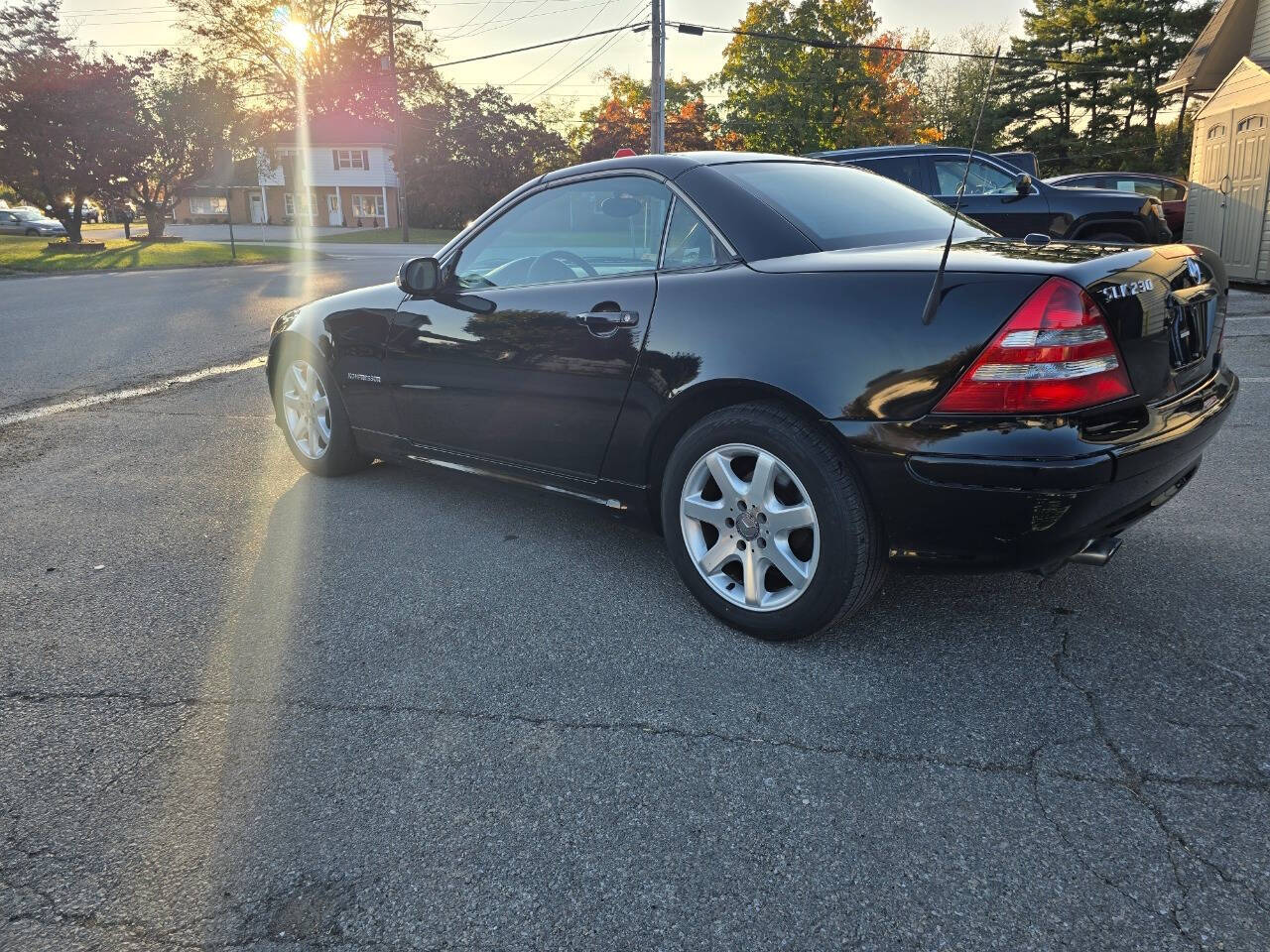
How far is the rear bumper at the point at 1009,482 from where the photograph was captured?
2.40 m

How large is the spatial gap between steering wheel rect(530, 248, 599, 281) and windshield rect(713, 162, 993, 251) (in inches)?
26.1

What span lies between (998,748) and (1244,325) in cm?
929

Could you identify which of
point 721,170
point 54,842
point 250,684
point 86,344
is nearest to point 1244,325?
point 721,170

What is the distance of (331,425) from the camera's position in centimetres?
473

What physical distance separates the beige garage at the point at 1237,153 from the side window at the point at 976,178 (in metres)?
5.08

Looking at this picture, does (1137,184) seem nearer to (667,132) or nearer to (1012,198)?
(1012,198)

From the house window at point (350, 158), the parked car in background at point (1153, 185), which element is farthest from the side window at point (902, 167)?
the house window at point (350, 158)

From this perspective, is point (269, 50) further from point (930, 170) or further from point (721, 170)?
point (721, 170)

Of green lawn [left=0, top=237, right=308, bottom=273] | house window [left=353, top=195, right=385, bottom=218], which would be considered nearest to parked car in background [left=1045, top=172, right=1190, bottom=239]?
green lawn [left=0, top=237, right=308, bottom=273]

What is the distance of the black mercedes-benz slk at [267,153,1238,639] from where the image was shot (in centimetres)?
245

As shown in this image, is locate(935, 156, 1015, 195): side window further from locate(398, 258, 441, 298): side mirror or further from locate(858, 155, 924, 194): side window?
locate(398, 258, 441, 298): side mirror

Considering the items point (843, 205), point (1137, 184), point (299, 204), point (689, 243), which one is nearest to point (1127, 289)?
point (843, 205)

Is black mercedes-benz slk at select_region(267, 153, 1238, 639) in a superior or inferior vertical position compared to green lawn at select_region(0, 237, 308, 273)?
inferior

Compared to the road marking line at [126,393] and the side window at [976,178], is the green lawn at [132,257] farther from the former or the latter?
the side window at [976,178]
